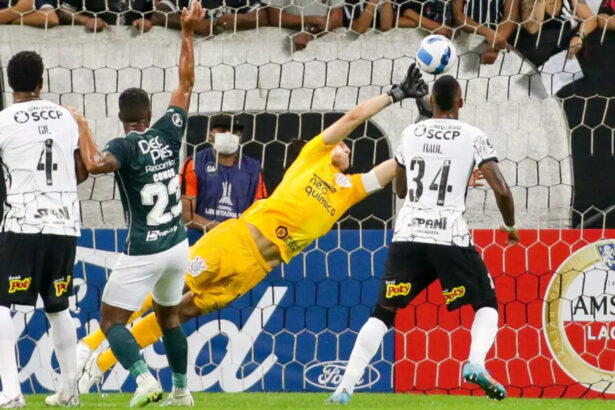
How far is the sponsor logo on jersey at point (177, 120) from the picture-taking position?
23.2 feet

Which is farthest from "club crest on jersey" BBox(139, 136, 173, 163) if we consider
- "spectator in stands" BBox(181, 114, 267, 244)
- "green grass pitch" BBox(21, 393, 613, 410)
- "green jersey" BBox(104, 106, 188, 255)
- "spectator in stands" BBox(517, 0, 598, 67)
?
"spectator in stands" BBox(517, 0, 598, 67)

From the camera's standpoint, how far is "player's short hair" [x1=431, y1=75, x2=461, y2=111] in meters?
7.32

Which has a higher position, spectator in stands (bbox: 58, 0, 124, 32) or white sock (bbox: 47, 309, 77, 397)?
spectator in stands (bbox: 58, 0, 124, 32)

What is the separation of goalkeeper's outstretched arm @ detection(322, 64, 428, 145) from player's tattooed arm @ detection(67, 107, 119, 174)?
6.15 ft

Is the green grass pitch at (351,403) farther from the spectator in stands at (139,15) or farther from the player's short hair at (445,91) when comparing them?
the spectator in stands at (139,15)

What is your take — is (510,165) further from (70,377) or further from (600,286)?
(70,377)

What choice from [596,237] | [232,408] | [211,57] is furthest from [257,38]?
[232,408]

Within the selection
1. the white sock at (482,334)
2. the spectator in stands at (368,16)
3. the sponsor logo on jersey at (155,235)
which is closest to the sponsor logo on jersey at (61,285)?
the sponsor logo on jersey at (155,235)

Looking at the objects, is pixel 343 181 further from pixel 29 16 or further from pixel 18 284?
pixel 29 16

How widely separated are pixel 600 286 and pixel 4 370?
175 inches

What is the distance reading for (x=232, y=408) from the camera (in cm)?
712

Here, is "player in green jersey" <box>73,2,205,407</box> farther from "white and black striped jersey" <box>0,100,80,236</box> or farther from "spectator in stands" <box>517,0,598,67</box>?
"spectator in stands" <box>517,0,598,67</box>

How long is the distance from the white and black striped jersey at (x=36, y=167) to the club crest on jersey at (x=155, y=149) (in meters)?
0.39

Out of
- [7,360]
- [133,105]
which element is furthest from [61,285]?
[133,105]
